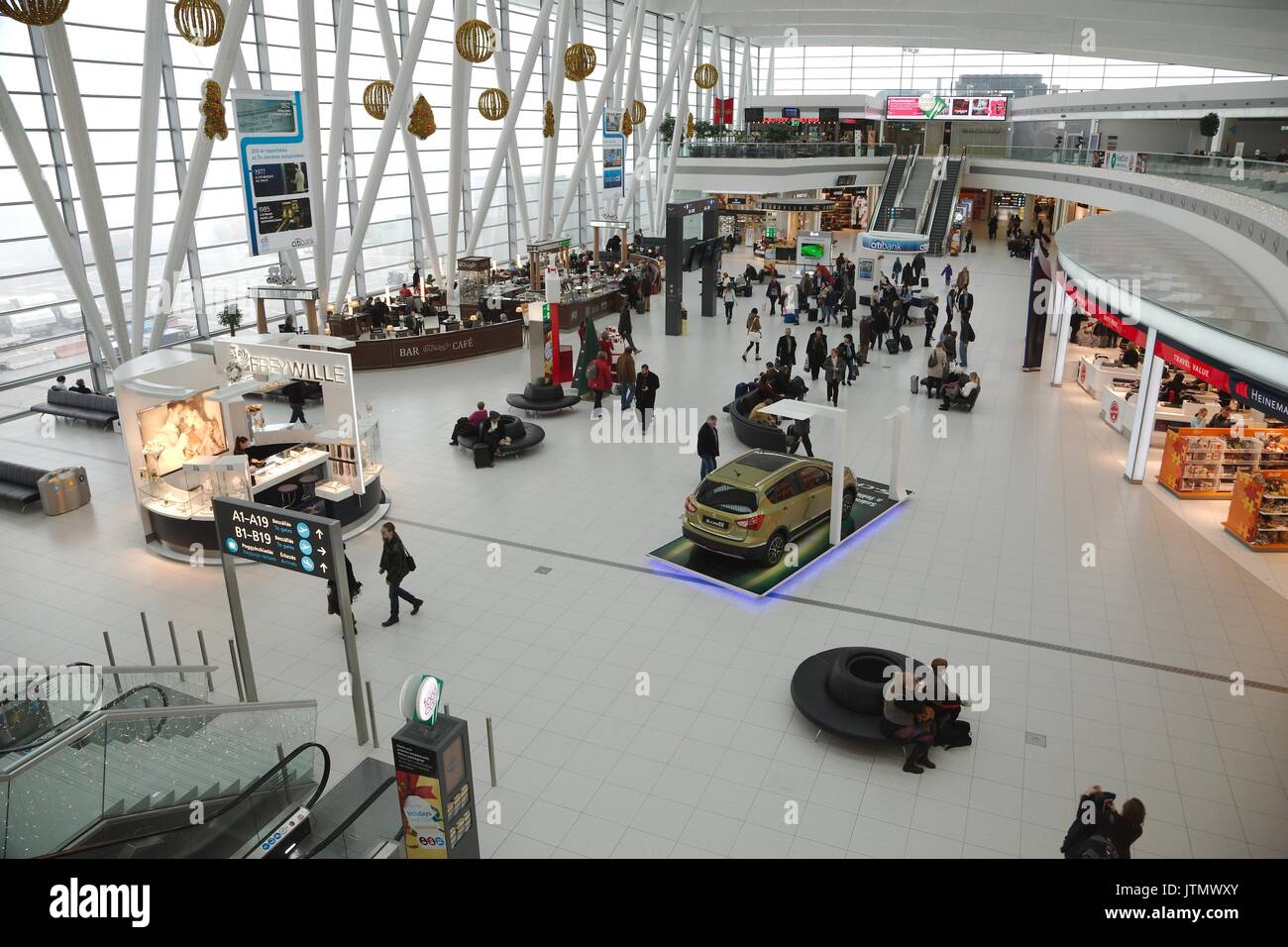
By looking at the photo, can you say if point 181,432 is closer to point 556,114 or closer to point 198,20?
point 198,20

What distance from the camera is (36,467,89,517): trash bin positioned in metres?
14.3

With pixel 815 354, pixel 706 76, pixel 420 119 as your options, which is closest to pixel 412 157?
pixel 420 119

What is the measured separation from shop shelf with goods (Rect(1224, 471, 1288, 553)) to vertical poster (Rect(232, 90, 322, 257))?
698 inches

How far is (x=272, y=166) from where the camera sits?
687 inches

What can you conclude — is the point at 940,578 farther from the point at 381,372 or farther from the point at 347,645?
the point at 381,372

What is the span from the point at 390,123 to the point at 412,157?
13.1 ft

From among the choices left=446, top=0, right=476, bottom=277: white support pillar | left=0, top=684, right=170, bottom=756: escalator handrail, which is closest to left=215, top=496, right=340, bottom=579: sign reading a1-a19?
left=0, top=684, right=170, bottom=756: escalator handrail

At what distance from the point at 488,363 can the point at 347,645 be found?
53.3 ft

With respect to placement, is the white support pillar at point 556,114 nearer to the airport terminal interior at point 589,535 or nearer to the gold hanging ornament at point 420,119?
the airport terminal interior at point 589,535

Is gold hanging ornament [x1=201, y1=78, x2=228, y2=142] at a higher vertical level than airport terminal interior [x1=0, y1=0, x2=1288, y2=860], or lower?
higher

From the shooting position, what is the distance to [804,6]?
136 feet

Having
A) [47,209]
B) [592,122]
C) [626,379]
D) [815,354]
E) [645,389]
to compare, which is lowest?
[626,379]

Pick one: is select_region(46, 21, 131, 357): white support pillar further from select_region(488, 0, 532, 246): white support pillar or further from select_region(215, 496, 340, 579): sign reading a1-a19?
select_region(488, 0, 532, 246): white support pillar
